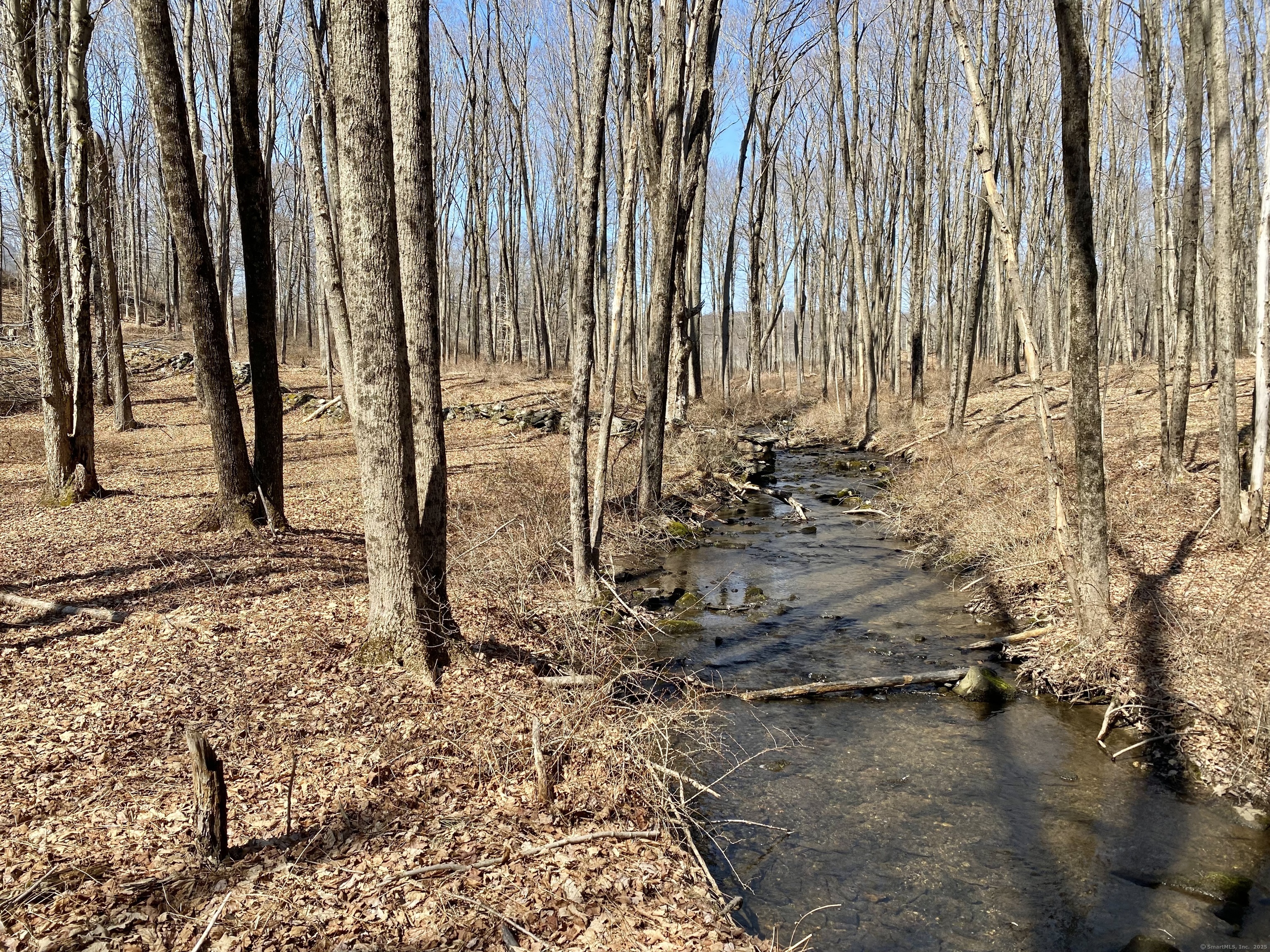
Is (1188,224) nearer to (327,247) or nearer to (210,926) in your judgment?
(327,247)

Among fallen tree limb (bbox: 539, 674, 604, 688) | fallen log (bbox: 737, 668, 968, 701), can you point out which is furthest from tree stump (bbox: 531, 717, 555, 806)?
fallen log (bbox: 737, 668, 968, 701)

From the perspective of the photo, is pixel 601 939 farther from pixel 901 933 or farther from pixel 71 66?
pixel 71 66

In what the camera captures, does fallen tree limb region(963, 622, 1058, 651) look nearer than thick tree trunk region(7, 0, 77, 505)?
Yes

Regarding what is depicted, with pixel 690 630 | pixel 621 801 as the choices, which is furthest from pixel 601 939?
pixel 690 630

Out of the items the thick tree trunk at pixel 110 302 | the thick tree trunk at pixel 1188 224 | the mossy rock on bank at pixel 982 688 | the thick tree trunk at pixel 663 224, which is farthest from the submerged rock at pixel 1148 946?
the thick tree trunk at pixel 110 302

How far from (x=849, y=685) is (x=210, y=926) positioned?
5471 mm

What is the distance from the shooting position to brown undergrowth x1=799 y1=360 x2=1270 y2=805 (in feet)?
18.8

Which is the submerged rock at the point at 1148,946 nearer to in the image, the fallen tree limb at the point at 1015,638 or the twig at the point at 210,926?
the fallen tree limb at the point at 1015,638

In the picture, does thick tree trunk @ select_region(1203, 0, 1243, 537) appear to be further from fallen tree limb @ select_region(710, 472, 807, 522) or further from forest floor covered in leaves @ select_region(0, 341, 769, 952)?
fallen tree limb @ select_region(710, 472, 807, 522)

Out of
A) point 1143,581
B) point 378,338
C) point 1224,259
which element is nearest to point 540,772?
point 378,338

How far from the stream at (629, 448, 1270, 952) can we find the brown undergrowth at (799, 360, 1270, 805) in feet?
1.11

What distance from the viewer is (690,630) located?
28.9 feet

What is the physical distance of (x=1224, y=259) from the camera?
8.17 metres

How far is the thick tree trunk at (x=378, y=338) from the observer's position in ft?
17.0
